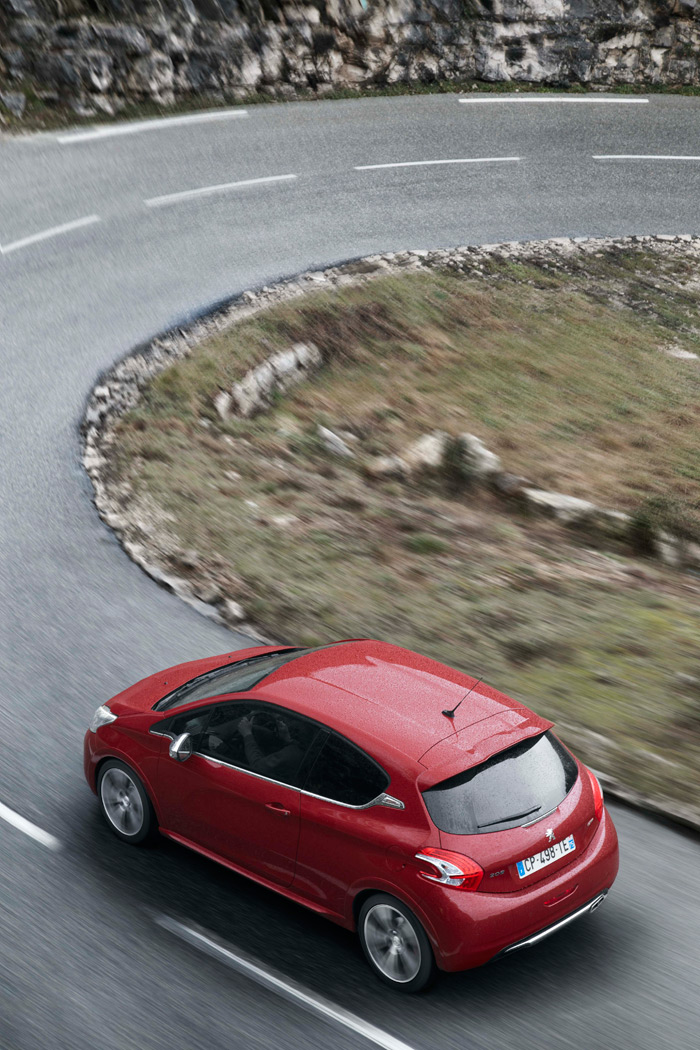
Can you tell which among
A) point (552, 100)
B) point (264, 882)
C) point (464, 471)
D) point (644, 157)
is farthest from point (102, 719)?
point (552, 100)

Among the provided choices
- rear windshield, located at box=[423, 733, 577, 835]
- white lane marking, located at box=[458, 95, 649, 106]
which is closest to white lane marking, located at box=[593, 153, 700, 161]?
white lane marking, located at box=[458, 95, 649, 106]

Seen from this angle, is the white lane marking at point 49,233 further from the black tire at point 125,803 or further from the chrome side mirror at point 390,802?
the chrome side mirror at point 390,802

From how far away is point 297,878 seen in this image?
18.4ft

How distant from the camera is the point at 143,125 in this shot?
65.9 ft

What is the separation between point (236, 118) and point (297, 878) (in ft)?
60.7

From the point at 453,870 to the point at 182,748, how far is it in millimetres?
1916

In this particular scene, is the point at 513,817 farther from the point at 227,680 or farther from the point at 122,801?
the point at 122,801

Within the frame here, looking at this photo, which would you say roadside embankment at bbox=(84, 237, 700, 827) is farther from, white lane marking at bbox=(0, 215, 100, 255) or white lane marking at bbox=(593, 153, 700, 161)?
white lane marking at bbox=(0, 215, 100, 255)

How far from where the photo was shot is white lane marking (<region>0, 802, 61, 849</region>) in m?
6.33

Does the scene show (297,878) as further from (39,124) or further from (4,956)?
(39,124)

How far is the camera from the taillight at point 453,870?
16.4 feet

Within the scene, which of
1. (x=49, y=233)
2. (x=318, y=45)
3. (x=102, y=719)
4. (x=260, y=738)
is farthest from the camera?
(x=318, y=45)

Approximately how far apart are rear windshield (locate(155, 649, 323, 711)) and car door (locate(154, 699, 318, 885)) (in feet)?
0.59

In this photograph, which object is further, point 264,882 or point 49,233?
point 49,233
